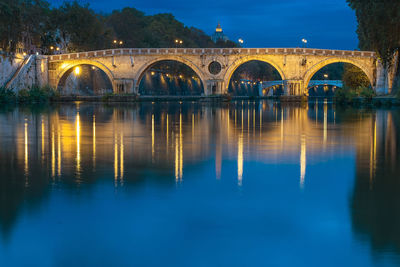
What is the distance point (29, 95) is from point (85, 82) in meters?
20.5

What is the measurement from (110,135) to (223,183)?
7619mm

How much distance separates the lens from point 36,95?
145 ft

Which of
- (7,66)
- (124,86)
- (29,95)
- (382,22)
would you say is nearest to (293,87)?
(124,86)

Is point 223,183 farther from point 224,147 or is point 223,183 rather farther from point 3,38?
point 3,38

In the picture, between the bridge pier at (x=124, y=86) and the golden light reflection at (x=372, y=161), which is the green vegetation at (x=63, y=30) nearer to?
the bridge pier at (x=124, y=86)

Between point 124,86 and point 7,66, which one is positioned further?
point 124,86

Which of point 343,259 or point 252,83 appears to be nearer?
point 343,259

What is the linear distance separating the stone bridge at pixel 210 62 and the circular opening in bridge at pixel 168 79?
14.5m

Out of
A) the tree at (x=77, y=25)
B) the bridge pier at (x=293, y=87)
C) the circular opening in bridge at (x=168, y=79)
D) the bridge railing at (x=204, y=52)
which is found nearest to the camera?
the bridge railing at (x=204, y=52)

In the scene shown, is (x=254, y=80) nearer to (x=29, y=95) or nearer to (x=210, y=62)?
(x=210, y=62)

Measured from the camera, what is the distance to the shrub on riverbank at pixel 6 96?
3906 centimetres

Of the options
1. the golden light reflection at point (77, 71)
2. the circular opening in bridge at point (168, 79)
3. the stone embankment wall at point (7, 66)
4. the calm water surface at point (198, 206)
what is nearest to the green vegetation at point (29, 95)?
the stone embankment wall at point (7, 66)

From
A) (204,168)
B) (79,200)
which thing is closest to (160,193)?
(79,200)

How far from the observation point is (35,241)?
4.84 meters
